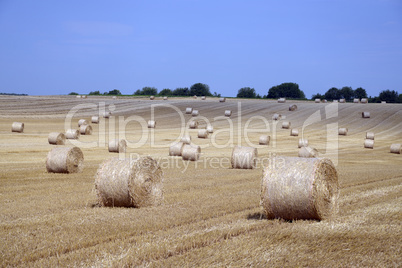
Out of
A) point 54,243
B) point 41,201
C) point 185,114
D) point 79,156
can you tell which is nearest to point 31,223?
point 54,243

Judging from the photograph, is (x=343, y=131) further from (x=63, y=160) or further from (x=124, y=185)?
(x=124, y=185)

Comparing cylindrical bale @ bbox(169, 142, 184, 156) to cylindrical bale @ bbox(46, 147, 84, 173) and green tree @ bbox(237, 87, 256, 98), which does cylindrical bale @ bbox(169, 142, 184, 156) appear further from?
green tree @ bbox(237, 87, 256, 98)

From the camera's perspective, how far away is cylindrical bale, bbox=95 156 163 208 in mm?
10461

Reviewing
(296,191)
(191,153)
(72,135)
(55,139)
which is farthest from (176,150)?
(296,191)

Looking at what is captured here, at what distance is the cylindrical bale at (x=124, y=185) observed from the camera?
10461mm

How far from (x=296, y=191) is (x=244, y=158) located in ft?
32.1

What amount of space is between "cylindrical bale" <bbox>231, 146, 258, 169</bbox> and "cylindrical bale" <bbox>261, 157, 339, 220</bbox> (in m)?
9.06

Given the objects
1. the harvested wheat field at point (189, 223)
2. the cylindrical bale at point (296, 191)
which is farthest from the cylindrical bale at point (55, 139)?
the cylindrical bale at point (296, 191)

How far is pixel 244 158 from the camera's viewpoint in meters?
18.7

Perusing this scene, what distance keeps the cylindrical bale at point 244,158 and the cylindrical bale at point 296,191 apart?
9.06m

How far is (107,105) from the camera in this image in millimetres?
57281

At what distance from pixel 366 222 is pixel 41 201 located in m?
6.93

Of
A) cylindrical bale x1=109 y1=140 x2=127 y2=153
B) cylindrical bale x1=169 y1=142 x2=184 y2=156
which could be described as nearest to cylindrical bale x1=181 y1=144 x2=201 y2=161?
cylindrical bale x1=169 y1=142 x2=184 y2=156

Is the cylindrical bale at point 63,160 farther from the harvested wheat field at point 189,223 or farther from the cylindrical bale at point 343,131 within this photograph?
the cylindrical bale at point 343,131
